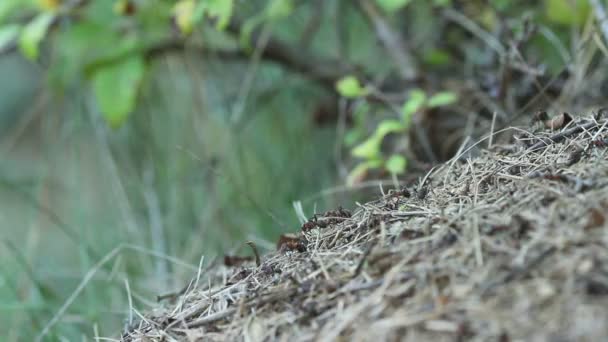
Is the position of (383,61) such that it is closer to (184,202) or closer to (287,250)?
(184,202)

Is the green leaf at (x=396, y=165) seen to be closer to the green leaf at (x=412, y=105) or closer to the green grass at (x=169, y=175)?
the green leaf at (x=412, y=105)

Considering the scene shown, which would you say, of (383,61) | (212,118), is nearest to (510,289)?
(383,61)

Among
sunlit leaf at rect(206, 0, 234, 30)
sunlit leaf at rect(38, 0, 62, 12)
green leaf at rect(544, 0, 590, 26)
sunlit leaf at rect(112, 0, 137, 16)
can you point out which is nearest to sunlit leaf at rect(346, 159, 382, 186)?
sunlit leaf at rect(206, 0, 234, 30)

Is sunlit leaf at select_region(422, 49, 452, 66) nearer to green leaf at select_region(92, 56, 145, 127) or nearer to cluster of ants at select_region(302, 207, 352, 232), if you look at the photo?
green leaf at select_region(92, 56, 145, 127)

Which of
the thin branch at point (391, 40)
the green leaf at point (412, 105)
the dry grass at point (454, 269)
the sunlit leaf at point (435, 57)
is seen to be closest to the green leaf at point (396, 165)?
the green leaf at point (412, 105)

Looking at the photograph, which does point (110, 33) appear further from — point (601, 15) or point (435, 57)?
point (601, 15)

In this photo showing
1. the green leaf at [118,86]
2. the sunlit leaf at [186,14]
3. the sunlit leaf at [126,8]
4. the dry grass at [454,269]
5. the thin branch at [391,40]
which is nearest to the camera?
the dry grass at [454,269]

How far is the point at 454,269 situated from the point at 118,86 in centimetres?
172

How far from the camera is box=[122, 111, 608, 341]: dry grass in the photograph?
2.45ft

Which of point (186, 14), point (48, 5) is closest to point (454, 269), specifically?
point (186, 14)

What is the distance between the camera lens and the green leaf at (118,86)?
222cm

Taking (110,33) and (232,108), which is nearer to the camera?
(110,33)

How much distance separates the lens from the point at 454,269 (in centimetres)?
86

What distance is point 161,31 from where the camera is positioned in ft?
8.26
